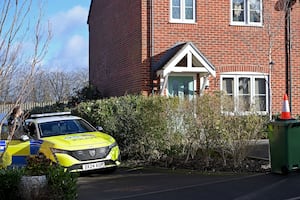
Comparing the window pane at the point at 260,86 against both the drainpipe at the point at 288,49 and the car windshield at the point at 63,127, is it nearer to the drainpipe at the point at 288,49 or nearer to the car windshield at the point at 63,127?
the drainpipe at the point at 288,49

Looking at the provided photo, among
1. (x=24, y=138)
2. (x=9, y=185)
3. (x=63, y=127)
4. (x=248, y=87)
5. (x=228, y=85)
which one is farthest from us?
(x=248, y=87)

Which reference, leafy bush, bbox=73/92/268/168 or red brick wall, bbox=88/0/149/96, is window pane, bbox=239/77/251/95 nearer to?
red brick wall, bbox=88/0/149/96

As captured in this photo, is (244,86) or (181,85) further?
(244,86)

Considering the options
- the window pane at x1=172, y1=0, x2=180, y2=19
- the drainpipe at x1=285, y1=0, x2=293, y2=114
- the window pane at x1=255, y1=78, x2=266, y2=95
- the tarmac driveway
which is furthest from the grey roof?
the tarmac driveway

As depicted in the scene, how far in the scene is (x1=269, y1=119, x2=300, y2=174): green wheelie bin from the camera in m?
9.76

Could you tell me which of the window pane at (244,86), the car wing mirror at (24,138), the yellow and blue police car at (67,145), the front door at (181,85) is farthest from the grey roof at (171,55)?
the car wing mirror at (24,138)

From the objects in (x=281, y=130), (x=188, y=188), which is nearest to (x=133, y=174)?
(x=188, y=188)

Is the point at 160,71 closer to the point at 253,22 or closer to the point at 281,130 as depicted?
the point at 253,22

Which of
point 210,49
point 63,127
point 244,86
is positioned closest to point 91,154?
point 63,127

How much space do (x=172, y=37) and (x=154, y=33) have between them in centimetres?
72

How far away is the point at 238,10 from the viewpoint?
59.4 feet

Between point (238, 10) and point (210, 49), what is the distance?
211 cm

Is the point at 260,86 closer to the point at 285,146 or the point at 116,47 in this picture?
the point at 116,47

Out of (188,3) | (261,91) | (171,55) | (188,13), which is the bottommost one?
(261,91)
